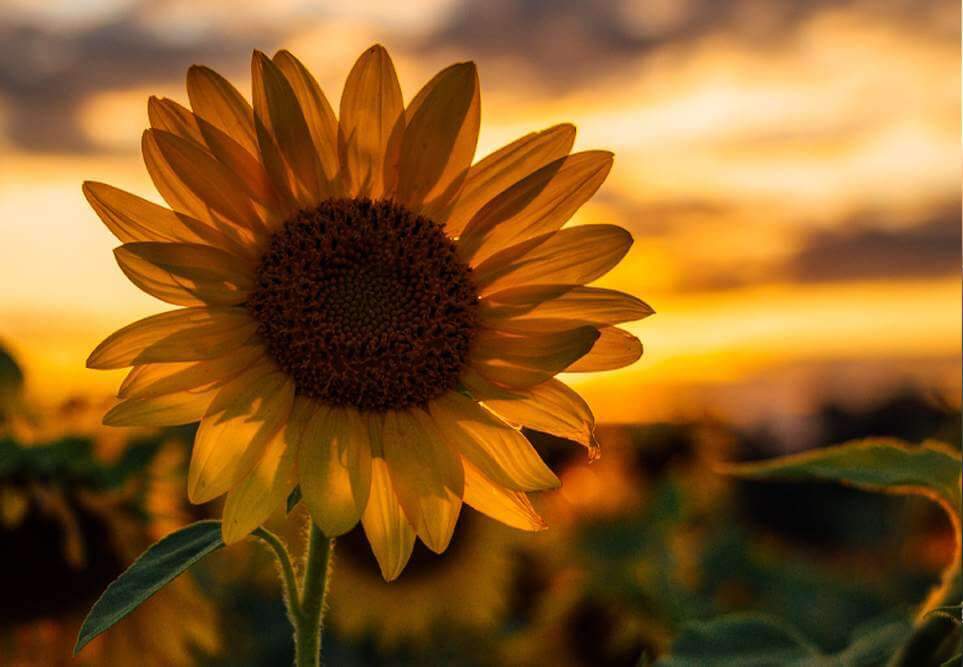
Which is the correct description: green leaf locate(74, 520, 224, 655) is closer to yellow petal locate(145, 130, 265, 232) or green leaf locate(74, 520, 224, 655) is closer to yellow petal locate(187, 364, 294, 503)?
yellow petal locate(187, 364, 294, 503)

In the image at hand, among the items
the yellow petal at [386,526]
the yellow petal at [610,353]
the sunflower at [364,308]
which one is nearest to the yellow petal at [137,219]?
the sunflower at [364,308]

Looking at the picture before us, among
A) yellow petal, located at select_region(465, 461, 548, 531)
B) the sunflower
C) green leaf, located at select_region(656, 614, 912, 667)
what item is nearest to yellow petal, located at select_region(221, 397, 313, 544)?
the sunflower

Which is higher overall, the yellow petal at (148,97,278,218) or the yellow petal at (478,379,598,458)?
the yellow petal at (148,97,278,218)

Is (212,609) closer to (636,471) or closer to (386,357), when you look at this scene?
(386,357)

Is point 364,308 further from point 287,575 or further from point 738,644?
point 738,644

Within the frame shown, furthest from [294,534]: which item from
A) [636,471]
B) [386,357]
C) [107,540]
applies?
[386,357]

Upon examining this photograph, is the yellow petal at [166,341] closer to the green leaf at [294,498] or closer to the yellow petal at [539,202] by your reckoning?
the green leaf at [294,498]
